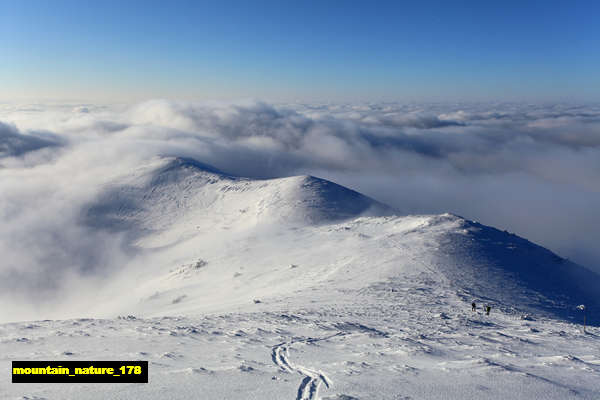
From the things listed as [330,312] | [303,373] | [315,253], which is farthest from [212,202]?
[303,373]

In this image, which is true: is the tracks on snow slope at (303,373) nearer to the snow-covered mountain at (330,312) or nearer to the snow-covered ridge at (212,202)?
the snow-covered mountain at (330,312)

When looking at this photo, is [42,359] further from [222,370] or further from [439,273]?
[439,273]

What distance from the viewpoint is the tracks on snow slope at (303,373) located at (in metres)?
10.6

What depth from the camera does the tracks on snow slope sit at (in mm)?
10578

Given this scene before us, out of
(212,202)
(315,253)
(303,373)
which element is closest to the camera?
(303,373)

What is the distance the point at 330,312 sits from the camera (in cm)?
2380

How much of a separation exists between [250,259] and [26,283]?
42.2m

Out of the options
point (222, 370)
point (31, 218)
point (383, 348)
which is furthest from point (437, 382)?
point (31, 218)

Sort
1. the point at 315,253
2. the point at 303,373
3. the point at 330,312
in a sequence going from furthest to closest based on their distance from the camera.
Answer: the point at 315,253
the point at 330,312
the point at 303,373

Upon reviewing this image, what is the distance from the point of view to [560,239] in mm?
189250

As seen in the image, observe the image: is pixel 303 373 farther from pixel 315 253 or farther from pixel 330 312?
pixel 315 253

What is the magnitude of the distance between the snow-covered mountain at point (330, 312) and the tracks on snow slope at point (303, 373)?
94mm

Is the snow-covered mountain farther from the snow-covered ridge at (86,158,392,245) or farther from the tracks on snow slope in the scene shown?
the snow-covered ridge at (86,158,392,245)

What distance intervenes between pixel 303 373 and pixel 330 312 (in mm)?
11743
